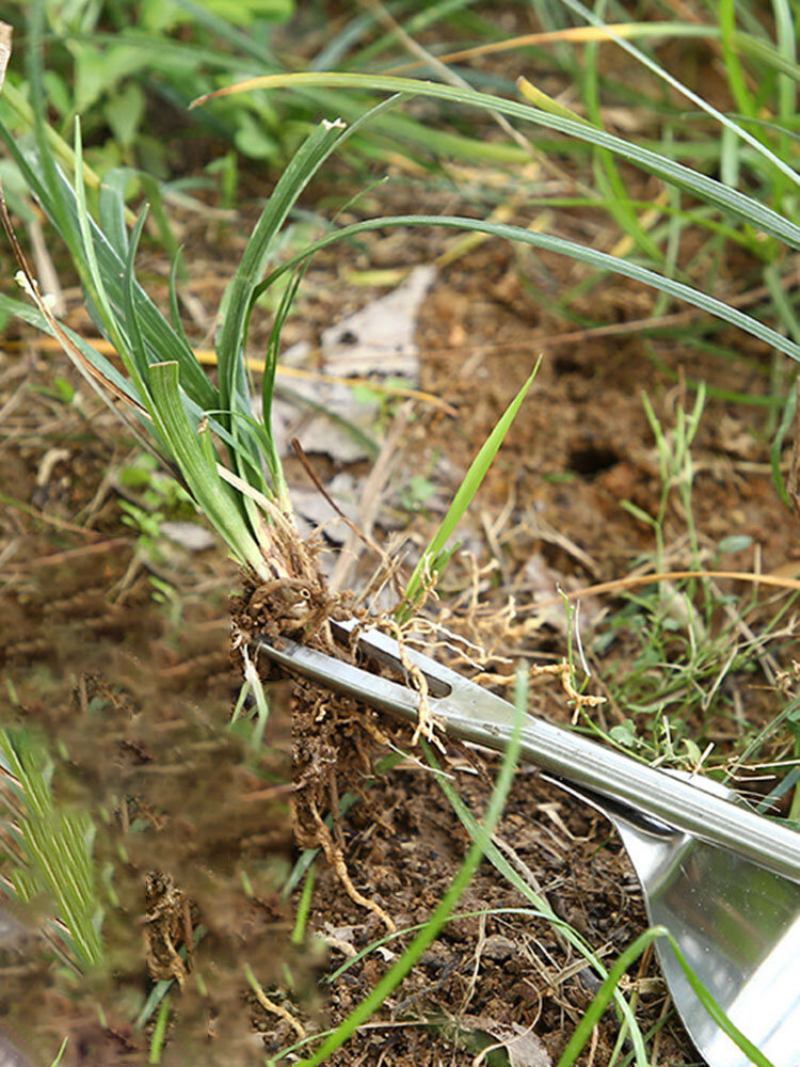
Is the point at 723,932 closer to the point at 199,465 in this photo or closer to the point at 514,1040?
the point at 514,1040

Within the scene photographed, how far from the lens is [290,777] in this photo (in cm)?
105

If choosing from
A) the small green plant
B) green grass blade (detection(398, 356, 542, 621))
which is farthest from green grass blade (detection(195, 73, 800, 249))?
the small green plant

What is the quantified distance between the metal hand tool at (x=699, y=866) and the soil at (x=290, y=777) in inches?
2.5

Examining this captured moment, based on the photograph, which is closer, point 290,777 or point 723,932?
point 723,932

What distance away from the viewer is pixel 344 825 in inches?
43.0

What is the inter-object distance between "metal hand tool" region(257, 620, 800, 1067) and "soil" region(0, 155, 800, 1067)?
6cm

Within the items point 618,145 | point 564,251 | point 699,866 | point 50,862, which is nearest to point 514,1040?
point 699,866

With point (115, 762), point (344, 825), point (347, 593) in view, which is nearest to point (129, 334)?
point (347, 593)

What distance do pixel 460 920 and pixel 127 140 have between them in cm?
132

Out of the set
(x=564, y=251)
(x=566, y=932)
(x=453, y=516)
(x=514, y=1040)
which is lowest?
(x=514, y=1040)

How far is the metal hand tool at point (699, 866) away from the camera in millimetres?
894

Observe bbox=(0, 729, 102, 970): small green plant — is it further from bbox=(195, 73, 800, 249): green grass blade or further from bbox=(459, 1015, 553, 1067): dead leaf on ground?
bbox=(195, 73, 800, 249): green grass blade

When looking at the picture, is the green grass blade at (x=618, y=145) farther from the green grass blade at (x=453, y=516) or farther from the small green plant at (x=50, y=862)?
the small green plant at (x=50, y=862)

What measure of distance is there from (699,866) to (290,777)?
40 cm
